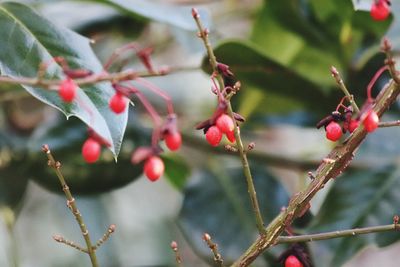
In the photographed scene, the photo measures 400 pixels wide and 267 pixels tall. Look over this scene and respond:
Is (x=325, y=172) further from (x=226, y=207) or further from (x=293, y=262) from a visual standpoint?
(x=226, y=207)

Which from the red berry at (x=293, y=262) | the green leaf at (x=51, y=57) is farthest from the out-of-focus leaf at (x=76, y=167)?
the red berry at (x=293, y=262)

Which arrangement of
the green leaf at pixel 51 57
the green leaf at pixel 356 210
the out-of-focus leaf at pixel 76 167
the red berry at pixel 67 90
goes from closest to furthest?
the red berry at pixel 67 90 → the green leaf at pixel 51 57 → the green leaf at pixel 356 210 → the out-of-focus leaf at pixel 76 167

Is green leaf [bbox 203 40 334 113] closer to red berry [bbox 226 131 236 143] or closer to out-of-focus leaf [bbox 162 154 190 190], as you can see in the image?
out-of-focus leaf [bbox 162 154 190 190]

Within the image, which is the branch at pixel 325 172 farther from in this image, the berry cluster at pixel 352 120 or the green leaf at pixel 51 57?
the green leaf at pixel 51 57

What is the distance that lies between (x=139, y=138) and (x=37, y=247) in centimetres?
36

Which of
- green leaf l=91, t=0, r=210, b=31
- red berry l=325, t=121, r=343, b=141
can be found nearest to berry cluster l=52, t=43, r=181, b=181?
red berry l=325, t=121, r=343, b=141

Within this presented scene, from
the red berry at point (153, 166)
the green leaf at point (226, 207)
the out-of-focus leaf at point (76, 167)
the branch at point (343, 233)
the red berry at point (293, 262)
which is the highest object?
the out-of-focus leaf at point (76, 167)

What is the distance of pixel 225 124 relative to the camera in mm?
589

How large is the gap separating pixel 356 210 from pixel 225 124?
416 mm

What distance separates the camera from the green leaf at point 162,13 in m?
0.92

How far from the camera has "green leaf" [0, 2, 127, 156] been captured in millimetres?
672

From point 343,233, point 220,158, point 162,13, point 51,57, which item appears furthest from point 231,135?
point 220,158

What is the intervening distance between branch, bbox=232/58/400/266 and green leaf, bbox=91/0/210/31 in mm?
320

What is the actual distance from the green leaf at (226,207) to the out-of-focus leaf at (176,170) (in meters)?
0.06
